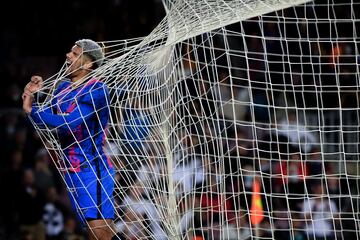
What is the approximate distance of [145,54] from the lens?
664 cm

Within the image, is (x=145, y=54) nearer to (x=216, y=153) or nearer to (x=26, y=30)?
(x=216, y=153)

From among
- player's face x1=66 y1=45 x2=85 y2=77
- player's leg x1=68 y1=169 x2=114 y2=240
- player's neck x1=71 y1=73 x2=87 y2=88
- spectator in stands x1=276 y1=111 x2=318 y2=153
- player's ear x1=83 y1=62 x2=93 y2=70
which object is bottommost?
spectator in stands x1=276 y1=111 x2=318 y2=153

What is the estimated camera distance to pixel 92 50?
645 cm

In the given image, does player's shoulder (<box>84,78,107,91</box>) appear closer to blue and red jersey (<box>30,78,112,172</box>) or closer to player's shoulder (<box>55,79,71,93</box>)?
blue and red jersey (<box>30,78,112,172</box>)

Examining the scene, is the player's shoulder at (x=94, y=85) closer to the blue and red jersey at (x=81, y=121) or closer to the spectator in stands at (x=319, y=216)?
the blue and red jersey at (x=81, y=121)

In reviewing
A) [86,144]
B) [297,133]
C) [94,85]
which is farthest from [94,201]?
[297,133]

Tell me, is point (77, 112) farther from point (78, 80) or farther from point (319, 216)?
point (319, 216)

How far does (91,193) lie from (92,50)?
91 centimetres

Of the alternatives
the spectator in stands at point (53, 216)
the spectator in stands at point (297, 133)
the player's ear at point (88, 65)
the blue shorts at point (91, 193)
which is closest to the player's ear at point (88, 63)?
the player's ear at point (88, 65)

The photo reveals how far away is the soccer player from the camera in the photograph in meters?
6.35

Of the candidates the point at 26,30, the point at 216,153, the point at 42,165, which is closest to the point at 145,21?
the point at 26,30

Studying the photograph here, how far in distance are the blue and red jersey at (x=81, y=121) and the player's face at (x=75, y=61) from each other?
0.10 metres

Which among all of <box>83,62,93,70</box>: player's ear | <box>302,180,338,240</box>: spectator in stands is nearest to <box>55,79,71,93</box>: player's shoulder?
<box>83,62,93,70</box>: player's ear

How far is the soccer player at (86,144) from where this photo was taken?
6.35 m
